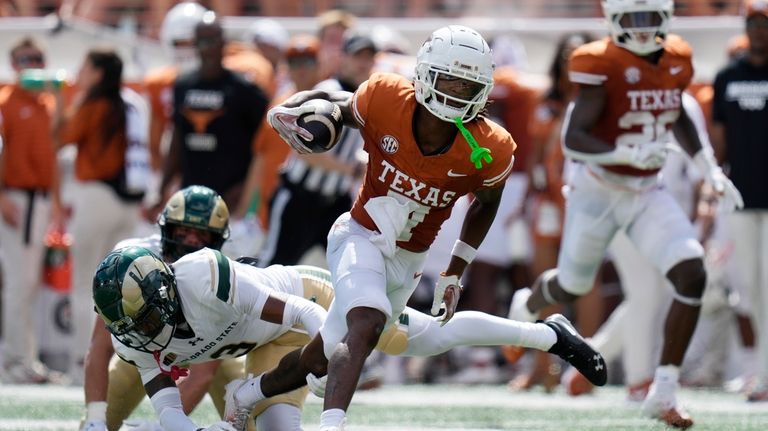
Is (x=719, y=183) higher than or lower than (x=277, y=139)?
higher

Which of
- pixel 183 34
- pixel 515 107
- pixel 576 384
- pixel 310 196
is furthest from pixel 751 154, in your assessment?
pixel 183 34

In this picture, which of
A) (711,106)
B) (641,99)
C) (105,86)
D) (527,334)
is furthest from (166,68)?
(527,334)

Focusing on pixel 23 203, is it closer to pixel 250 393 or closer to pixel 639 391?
pixel 639 391

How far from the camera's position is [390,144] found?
553cm

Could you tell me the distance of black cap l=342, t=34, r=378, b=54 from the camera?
871cm

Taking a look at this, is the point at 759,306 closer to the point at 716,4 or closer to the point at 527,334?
the point at 527,334

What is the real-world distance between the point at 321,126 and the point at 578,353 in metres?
1.39

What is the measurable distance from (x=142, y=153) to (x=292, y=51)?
1.14m

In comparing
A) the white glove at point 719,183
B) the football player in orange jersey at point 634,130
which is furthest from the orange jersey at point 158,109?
the white glove at point 719,183

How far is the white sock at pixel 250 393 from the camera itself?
5.49 metres

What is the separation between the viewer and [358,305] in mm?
5266

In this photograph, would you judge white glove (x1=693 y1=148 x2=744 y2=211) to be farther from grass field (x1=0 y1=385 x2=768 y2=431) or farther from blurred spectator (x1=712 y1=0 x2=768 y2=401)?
blurred spectator (x1=712 y1=0 x2=768 y2=401)

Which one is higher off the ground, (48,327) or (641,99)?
(641,99)

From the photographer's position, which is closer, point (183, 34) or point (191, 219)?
point (191, 219)
